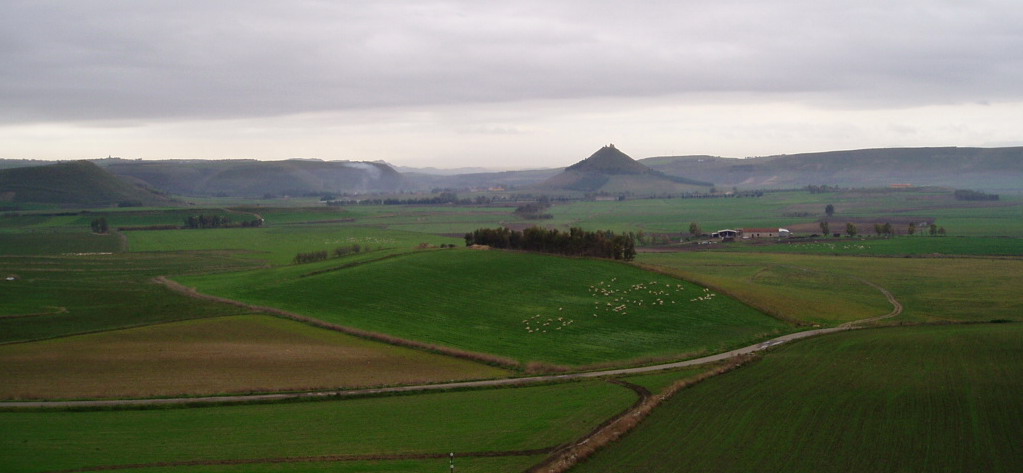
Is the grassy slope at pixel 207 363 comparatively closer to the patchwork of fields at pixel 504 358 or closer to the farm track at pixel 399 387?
the patchwork of fields at pixel 504 358

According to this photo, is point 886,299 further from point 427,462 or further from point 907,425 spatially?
point 427,462

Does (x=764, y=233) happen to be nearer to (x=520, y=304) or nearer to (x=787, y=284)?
(x=787, y=284)

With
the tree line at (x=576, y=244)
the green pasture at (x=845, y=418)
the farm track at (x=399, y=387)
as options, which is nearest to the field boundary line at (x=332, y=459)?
the green pasture at (x=845, y=418)

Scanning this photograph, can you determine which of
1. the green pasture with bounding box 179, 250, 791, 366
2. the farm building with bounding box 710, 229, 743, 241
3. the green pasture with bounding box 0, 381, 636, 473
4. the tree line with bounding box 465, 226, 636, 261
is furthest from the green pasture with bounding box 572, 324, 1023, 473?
the farm building with bounding box 710, 229, 743, 241

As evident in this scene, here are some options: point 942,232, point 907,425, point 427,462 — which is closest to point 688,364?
point 907,425

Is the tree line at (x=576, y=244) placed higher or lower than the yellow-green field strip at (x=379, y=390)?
higher
